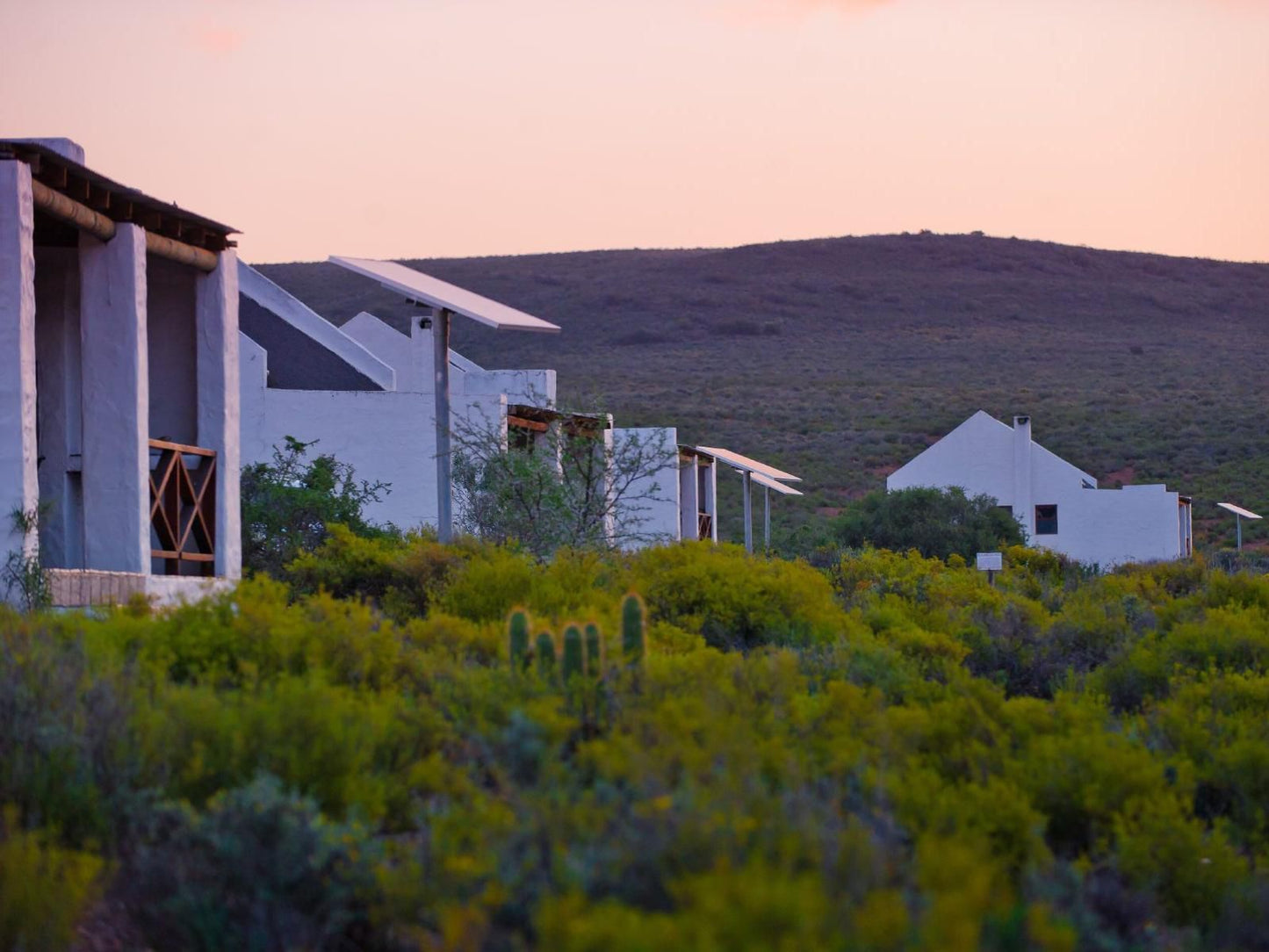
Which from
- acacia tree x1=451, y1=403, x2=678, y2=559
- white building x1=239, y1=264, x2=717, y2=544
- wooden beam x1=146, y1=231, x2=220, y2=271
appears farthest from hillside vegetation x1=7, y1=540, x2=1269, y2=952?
white building x1=239, y1=264, x2=717, y2=544

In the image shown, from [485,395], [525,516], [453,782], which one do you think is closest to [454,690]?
[453,782]

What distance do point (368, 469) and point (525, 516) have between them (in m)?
5.55

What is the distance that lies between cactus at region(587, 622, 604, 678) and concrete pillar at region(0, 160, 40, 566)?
152 inches

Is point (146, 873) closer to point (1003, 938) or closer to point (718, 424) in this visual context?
point (1003, 938)

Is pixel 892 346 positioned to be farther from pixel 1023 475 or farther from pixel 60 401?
pixel 60 401

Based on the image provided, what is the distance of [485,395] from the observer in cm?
1962

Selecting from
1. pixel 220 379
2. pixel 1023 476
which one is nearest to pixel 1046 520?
pixel 1023 476

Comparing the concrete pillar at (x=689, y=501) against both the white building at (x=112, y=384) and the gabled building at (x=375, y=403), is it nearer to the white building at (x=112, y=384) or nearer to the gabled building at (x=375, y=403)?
the gabled building at (x=375, y=403)

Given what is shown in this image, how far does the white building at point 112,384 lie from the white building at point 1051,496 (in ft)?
88.6

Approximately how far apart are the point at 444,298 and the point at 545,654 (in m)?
5.85

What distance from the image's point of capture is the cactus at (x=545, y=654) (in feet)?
23.7

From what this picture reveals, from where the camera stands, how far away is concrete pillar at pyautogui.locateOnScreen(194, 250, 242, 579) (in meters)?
12.1

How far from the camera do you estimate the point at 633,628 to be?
7.62m

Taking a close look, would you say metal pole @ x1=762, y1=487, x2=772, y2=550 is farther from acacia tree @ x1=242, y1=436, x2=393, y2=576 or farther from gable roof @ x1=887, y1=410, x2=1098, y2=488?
acacia tree @ x1=242, y1=436, x2=393, y2=576
